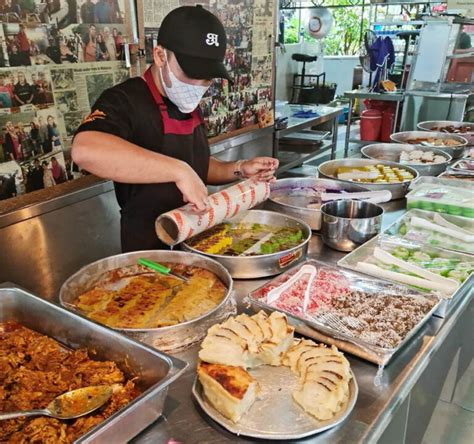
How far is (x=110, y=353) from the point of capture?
1235 mm

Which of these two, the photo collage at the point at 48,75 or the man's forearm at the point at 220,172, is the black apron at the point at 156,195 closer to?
the man's forearm at the point at 220,172

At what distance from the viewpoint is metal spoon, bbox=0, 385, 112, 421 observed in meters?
1.03

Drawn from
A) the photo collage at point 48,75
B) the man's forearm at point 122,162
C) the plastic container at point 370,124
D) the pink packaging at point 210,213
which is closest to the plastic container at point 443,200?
the pink packaging at point 210,213

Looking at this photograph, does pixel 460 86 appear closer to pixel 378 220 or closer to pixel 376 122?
pixel 376 122

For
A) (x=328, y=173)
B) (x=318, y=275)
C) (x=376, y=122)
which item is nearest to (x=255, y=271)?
(x=318, y=275)

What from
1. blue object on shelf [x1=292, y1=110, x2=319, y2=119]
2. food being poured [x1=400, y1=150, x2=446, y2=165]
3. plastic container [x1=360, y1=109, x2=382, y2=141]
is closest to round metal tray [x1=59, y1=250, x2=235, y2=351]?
food being poured [x1=400, y1=150, x2=446, y2=165]

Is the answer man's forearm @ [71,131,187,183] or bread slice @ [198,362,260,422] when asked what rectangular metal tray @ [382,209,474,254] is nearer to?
man's forearm @ [71,131,187,183]

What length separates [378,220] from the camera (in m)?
2.01

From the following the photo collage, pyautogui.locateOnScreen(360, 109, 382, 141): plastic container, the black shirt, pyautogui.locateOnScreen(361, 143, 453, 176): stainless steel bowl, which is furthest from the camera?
pyautogui.locateOnScreen(360, 109, 382, 141): plastic container

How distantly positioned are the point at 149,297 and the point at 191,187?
39cm

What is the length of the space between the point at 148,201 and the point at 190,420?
3.62 ft

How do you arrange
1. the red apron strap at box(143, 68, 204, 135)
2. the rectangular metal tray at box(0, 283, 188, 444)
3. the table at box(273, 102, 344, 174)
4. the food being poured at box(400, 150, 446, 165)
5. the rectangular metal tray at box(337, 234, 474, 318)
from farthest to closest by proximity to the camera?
1. the table at box(273, 102, 344, 174)
2. the food being poured at box(400, 150, 446, 165)
3. the red apron strap at box(143, 68, 204, 135)
4. the rectangular metal tray at box(337, 234, 474, 318)
5. the rectangular metal tray at box(0, 283, 188, 444)

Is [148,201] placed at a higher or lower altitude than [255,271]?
higher

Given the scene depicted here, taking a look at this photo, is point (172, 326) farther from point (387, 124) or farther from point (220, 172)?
point (387, 124)
